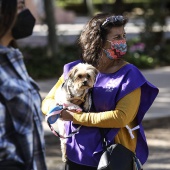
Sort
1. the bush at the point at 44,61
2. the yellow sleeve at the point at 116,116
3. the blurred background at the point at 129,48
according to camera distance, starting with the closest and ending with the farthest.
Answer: the yellow sleeve at the point at 116,116 < the bush at the point at 44,61 < the blurred background at the point at 129,48

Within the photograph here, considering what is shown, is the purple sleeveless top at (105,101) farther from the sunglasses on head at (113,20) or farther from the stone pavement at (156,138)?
the stone pavement at (156,138)

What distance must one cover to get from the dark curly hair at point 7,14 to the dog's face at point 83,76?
3.50ft

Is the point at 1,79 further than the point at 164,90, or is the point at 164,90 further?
the point at 164,90

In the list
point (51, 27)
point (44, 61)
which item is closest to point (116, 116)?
point (44, 61)

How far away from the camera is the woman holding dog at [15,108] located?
8.40 feet

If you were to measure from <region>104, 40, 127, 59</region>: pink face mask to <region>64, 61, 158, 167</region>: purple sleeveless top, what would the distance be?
10 cm

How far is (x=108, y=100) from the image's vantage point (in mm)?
3676

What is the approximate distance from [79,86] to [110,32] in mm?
372

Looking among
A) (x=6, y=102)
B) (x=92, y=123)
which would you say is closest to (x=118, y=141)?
(x=92, y=123)

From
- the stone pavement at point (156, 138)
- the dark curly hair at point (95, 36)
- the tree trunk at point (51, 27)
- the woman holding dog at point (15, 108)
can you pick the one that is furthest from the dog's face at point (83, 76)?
the tree trunk at point (51, 27)

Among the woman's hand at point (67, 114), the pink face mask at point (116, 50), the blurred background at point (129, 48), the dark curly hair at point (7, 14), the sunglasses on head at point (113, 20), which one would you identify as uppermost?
the dark curly hair at point (7, 14)

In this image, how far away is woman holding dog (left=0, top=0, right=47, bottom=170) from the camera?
2.56 m

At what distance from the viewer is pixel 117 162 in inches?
139

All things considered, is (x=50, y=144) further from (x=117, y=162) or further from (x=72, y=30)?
(x=72, y=30)
